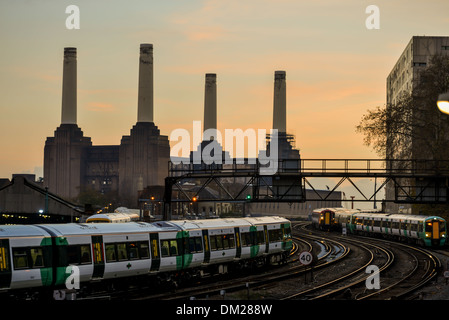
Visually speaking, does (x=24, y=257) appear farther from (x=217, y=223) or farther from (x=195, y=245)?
(x=217, y=223)

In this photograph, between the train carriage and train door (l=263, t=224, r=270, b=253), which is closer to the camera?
the train carriage

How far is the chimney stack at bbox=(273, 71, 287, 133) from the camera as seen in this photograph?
195m

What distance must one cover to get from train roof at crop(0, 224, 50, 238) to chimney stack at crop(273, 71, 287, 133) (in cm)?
17409

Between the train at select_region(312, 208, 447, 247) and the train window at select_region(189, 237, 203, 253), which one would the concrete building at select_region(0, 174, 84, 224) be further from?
the train window at select_region(189, 237, 203, 253)

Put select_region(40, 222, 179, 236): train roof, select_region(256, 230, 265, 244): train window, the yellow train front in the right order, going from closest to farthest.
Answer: select_region(40, 222, 179, 236): train roof → select_region(256, 230, 265, 244): train window → the yellow train front

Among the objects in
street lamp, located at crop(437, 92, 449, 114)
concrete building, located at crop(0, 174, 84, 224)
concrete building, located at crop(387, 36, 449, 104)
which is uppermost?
concrete building, located at crop(387, 36, 449, 104)

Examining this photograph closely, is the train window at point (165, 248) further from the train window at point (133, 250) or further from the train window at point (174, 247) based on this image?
the train window at point (133, 250)

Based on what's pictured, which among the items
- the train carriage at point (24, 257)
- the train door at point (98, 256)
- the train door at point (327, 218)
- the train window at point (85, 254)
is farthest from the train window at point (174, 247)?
the train door at point (327, 218)

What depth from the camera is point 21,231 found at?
74.1 ft

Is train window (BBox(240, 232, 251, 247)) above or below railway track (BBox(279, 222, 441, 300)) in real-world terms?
above

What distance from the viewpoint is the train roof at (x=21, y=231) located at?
22031 mm

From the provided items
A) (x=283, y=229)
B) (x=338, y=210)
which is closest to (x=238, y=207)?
(x=338, y=210)

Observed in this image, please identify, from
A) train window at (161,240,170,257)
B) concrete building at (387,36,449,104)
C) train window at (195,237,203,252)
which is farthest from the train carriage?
concrete building at (387,36,449,104)

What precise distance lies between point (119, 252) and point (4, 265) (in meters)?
5.64
